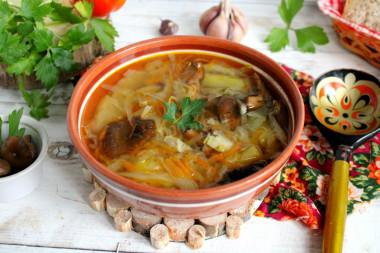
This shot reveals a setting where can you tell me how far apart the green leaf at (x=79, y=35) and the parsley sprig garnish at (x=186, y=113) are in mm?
714

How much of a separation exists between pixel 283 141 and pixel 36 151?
3.87 feet

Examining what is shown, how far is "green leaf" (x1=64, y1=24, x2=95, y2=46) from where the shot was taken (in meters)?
2.47

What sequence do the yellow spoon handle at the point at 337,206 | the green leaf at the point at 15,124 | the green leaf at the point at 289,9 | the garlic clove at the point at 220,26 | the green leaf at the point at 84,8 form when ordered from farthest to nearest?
the green leaf at the point at 289,9 → the garlic clove at the point at 220,26 → the green leaf at the point at 84,8 → the green leaf at the point at 15,124 → the yellow spoon handle at the point at 337,206

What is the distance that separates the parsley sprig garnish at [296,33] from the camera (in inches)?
123

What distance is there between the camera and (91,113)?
7.21 ft

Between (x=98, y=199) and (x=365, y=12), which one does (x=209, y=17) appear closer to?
(x=365, y=12)

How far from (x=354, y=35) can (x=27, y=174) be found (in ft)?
6.98

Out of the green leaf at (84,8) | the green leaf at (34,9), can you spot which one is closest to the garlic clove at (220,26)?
the green leaf at (84,8)

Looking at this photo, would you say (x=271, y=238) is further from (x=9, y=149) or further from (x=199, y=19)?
(x=199, y=19)

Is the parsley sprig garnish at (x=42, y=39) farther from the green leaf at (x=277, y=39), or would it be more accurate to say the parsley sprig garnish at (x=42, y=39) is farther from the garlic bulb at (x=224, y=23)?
the green leaf at (x=277, y=39)

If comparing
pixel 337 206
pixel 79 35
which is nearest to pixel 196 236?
pixel 337 206

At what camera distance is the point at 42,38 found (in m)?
2.36

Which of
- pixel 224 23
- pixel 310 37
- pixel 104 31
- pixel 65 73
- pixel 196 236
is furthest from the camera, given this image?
pixel 310 37

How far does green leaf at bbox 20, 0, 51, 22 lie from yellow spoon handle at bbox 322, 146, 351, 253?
5.36 feet
